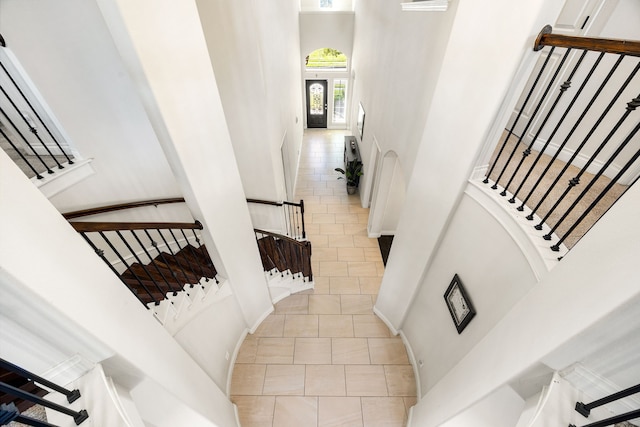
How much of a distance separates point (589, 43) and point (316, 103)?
29.5 ft

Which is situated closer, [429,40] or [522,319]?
[522,319]

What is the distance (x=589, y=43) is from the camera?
137cm

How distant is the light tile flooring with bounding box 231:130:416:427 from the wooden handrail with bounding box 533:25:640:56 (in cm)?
354

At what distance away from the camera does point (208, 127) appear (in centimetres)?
206

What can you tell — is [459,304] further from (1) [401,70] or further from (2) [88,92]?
(2) [88,92]

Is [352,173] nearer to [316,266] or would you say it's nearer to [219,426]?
[316,266]

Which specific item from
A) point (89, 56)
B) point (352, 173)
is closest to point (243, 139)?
point (89, 56)

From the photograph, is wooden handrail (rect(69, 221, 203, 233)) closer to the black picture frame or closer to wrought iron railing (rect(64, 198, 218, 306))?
wrought iron railing (rect(64, 198, 218, 306))

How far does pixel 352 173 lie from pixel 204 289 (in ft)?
14.9

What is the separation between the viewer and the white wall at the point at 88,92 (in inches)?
94.0

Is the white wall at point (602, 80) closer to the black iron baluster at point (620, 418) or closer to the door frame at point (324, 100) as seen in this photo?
the black iron baluster at point (620, 418)

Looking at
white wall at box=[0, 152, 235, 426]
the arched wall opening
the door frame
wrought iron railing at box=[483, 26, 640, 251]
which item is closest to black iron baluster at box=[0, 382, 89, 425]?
white wall at box=[0, 152, 235, 426]

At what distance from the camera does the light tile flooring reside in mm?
3104

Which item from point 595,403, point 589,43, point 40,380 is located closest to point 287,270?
point 40,380
